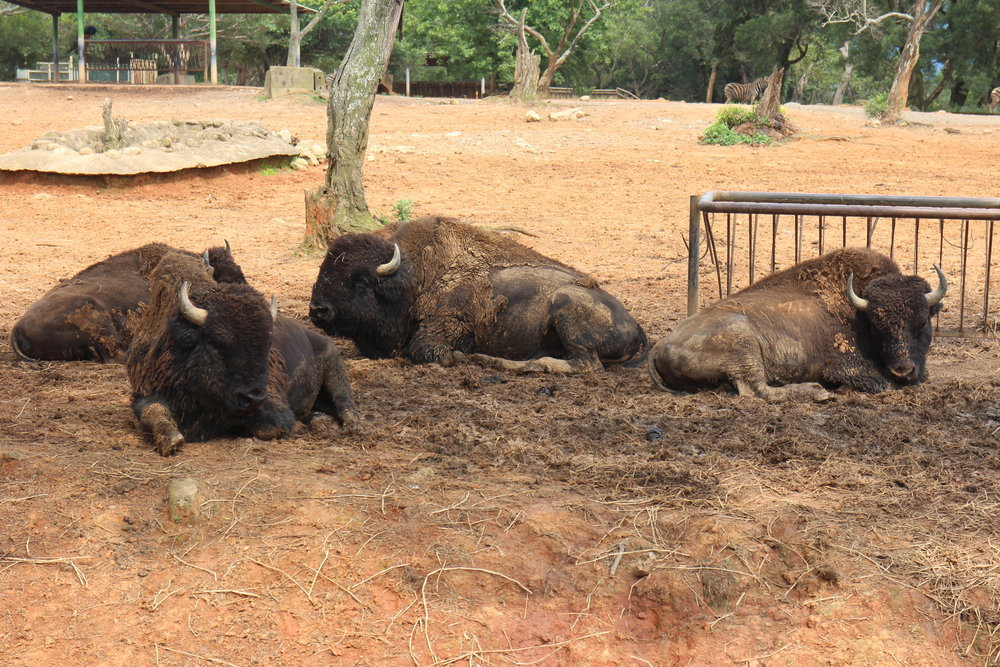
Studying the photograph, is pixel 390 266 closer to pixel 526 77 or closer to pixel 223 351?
pixel 223 351

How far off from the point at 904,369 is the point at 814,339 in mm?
696

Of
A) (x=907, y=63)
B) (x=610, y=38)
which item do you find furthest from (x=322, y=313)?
(x=610, y=38)

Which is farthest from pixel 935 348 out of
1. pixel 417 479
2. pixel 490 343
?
pixel 417 479

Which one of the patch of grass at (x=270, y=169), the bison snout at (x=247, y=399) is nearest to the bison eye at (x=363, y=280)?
the bison snout at (x=247, y=399)

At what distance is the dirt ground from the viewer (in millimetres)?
3840

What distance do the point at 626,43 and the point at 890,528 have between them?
182 ft

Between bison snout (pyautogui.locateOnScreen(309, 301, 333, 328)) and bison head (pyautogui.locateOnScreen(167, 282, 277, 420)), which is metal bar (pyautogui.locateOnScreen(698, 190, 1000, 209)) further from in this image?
bison head (pyautogui.locateOnScreen(167, 282, 277, 420))

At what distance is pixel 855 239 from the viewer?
13836 millimetres

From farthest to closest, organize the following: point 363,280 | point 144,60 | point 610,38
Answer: point 610,38 < point 144,60 < point 363,280

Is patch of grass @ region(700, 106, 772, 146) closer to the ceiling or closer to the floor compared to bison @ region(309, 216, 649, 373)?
closer to the ceiling

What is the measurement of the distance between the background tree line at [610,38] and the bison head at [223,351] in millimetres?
31287

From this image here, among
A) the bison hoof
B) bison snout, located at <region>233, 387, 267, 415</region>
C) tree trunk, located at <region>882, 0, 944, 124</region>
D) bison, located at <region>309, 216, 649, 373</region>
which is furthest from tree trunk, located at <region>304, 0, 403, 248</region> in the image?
tree trunk, located at <region>882, 0, 944, 124</region>

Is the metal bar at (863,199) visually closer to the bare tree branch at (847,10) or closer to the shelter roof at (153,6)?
the shelter roof at (153,6)

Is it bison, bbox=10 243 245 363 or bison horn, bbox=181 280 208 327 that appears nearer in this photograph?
bison horn, bbox=181 280 208 327
